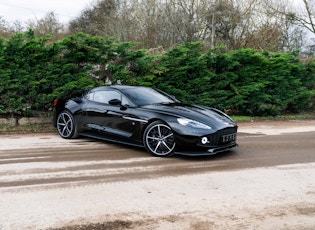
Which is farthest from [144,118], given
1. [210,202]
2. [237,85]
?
[237,85]

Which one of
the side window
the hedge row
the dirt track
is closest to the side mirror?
the side window

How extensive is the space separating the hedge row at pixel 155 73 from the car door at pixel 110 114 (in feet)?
7.93

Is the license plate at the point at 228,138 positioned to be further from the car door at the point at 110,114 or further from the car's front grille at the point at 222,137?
the car door at the point at 110,114

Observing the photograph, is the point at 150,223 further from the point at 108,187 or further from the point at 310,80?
the point at 310,80

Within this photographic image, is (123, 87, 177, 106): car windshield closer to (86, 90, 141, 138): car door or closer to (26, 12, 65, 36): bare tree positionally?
(86, 90, 141, 138): car door

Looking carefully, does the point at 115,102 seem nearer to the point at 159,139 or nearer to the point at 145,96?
A: the point at 145,96

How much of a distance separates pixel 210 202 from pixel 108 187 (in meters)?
1.42

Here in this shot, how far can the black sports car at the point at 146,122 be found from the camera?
658cm

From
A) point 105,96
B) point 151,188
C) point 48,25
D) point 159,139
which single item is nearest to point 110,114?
point 105,96

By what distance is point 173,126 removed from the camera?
21.8ft

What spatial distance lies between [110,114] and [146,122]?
106 cm

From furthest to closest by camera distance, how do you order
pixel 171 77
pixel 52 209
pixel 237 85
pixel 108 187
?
pixel 237 85
pixel 171 77
pixel 108 187
pixel 52 209

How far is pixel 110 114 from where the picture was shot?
7695mm

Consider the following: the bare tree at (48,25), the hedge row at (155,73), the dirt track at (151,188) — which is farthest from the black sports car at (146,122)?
the bare tree at (48,25)
